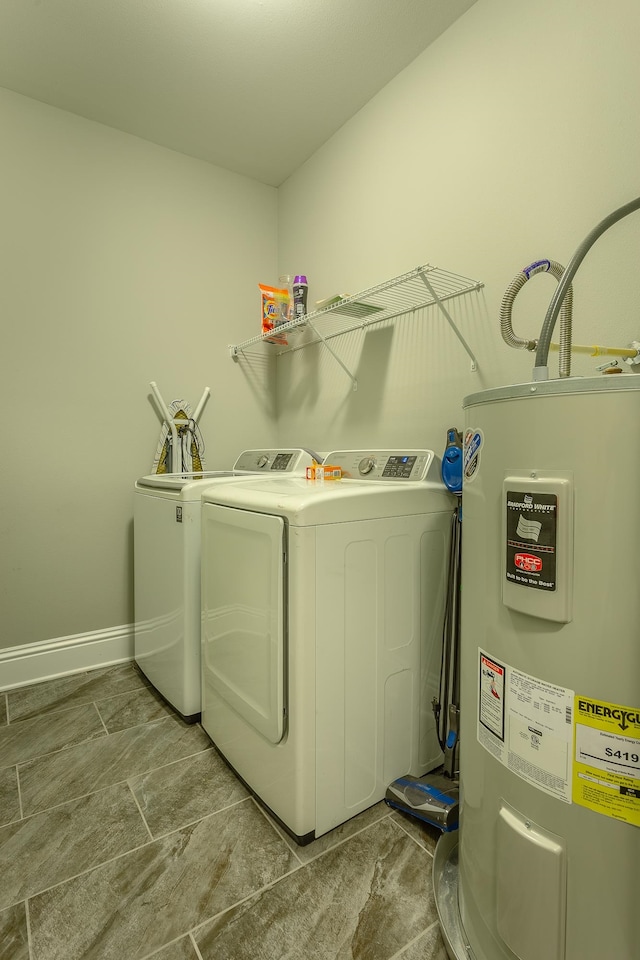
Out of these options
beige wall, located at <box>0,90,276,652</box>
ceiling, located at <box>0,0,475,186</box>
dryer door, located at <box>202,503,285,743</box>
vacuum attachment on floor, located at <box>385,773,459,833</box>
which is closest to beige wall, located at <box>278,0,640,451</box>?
ceiling, located at <box>0,0,475,186</box>

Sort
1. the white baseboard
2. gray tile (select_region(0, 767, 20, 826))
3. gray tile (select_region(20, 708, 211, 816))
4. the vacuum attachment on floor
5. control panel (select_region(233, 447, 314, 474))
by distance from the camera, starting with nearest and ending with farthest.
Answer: the vacuum attachment on floor < gray tile (select_region(0, 767, 20, 826)) < gray tile (select_region(20, 708, 211, 816)) < the white baseboard < control panel (select_region(233, 447, 314, 474))

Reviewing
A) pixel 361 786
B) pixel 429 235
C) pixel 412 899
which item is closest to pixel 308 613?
pixel 361 786

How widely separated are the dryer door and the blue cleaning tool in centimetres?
64

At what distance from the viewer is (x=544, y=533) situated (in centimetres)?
77

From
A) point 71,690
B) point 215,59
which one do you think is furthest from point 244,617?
point 215,59

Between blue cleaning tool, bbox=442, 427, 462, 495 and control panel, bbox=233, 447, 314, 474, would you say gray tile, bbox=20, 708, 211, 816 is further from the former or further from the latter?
blue cleaning tool, bbox=442, 427, 462, 495

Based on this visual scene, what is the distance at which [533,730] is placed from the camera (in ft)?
2.62

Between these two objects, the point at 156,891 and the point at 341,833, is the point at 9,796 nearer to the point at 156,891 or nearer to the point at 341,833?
the point at 156,891

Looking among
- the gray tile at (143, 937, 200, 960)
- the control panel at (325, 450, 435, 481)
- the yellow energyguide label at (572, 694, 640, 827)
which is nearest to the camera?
the yellow energyguide label at (572, 694, 640, 827)

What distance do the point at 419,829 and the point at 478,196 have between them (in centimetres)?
198

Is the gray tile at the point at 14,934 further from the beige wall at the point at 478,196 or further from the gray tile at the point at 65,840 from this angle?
the beige wall at the point at 478,196

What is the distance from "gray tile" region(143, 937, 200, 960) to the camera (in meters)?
0.98

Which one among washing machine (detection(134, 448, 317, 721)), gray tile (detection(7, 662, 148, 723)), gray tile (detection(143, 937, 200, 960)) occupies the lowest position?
gray tile (detection(7, 662, 148, 723))

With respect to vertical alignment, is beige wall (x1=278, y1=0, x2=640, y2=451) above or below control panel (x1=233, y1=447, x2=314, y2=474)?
above
